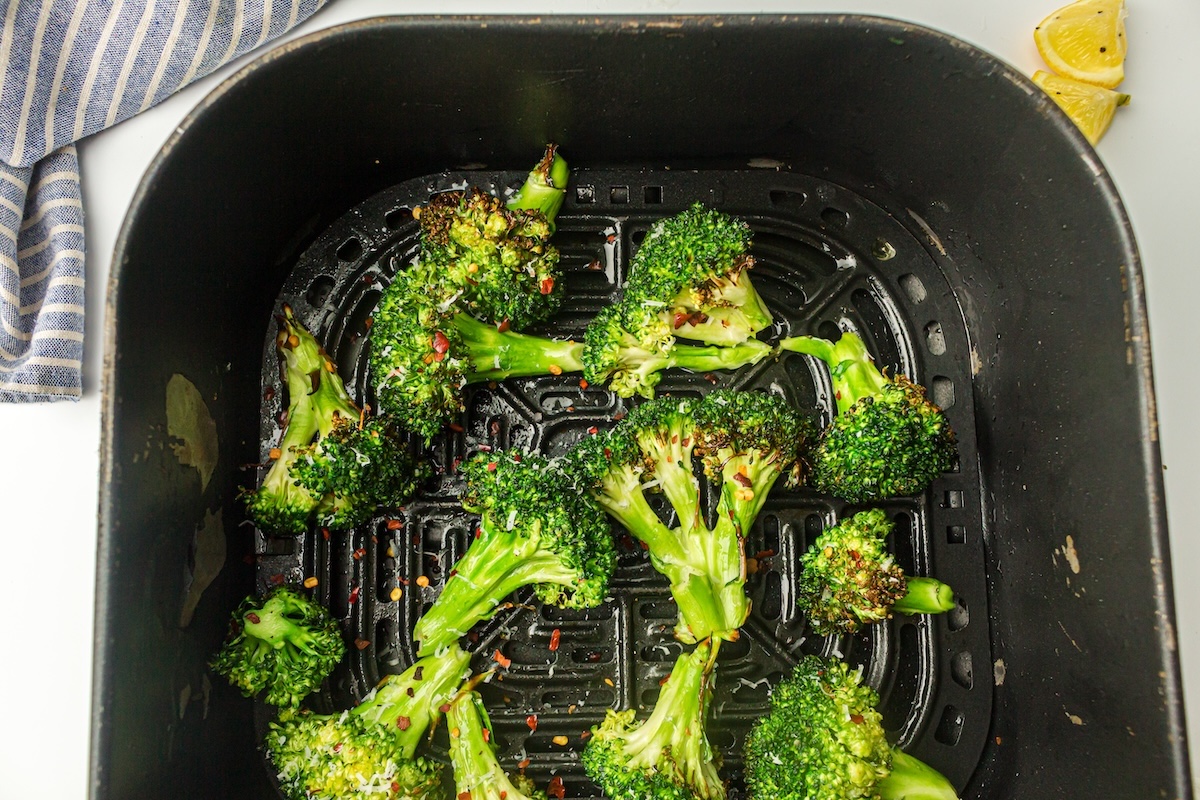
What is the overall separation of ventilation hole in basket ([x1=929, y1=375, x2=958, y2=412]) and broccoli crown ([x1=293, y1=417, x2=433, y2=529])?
99cm

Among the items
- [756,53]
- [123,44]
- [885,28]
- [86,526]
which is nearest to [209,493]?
[86,526]

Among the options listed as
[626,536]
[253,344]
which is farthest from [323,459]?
[626,536]

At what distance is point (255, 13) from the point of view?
1.41m

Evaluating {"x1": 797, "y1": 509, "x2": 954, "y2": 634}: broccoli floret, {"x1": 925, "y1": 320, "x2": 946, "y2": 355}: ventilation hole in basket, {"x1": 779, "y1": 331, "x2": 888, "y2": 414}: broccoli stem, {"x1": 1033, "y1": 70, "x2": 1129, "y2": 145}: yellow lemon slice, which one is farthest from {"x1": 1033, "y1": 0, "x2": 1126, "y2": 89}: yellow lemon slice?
{"x1": 797, "y1": 509, "x2": 954, "y2": 634}: broccoli floret

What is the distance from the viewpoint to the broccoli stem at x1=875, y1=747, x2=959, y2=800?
1.40 meters

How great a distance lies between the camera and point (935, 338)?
1.60 metres

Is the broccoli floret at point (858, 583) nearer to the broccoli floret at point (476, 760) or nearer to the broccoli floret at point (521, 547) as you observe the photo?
the broccoli floret at point (521, 547)

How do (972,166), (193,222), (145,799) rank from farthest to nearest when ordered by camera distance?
1. (972,166)
2. (193,222)
3. (145,799)

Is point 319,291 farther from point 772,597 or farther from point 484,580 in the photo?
point 772,597

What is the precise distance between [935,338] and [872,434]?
32cm

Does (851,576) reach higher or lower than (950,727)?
higher

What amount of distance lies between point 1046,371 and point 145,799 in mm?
1578

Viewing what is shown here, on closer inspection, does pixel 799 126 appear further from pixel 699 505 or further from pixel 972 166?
pixel 699 505

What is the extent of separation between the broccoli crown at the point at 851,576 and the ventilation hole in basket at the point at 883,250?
1.63 ft
